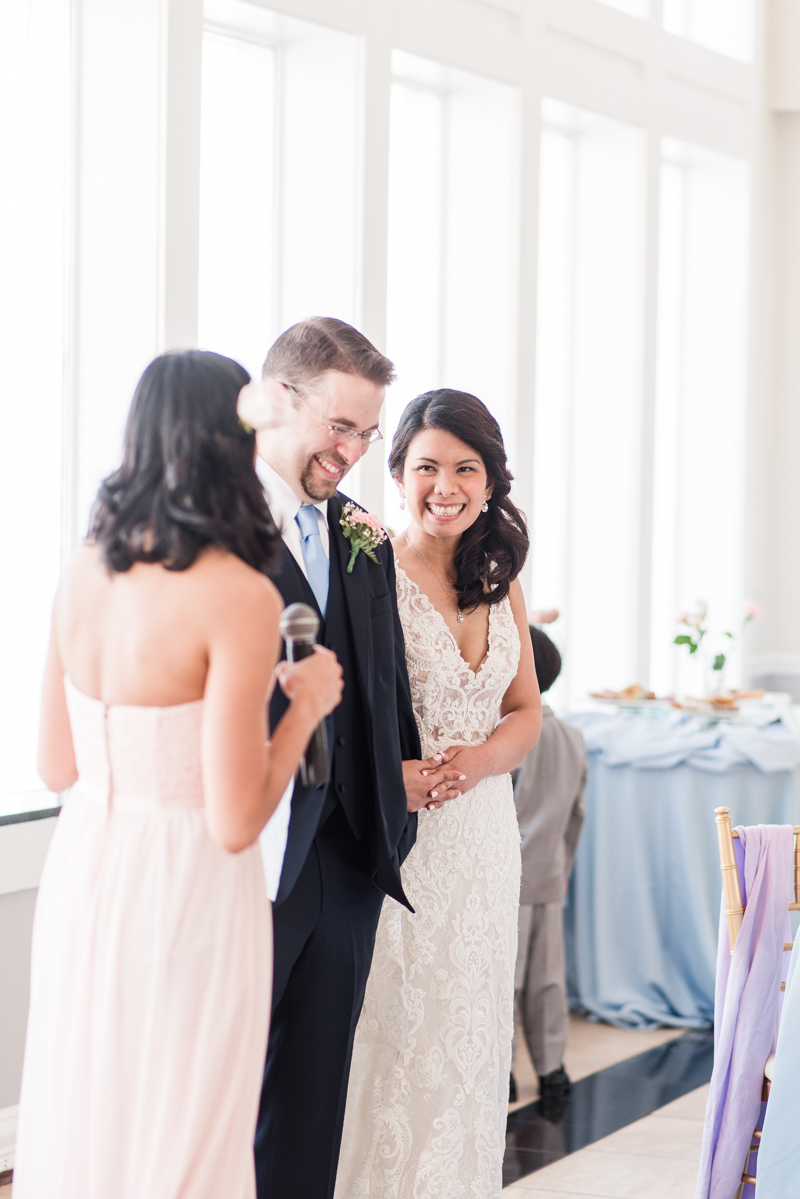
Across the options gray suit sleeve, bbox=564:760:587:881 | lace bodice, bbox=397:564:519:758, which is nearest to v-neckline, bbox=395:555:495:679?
lace bodice, bbox=397:564:519:758

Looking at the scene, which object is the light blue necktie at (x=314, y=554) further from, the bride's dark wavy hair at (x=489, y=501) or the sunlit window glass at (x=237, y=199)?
the sunlit window glass at (x=237, y=199)

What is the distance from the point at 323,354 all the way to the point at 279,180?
2.85 meters

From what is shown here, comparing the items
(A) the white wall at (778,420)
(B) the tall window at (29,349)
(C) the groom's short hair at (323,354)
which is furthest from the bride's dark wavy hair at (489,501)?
(A) the white wall at (778,420)

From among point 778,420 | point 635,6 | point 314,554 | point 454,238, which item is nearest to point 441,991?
point 314,554

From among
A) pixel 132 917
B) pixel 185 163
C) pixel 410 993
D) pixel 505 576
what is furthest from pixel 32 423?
pixel 132 917

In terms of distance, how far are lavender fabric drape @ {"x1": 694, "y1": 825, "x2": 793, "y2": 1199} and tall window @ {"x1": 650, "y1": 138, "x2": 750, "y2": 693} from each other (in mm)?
4757

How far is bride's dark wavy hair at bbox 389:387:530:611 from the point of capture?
2.77 m

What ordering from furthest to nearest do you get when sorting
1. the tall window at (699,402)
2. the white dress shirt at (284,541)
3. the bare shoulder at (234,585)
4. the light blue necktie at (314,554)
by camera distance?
the tall window at (699,402)
the light blue necktie at (314,554)
the white dress shirt at (284,541)
the bare shoulder at (234,585)

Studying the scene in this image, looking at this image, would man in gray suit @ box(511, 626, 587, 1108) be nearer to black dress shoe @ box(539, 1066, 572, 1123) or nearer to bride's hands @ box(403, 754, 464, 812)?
black dress shoe @ box(539, 1066, 572, 1123)

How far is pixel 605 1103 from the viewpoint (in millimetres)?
4172

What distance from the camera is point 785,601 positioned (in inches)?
324

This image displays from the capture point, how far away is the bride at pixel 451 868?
2.65 metres

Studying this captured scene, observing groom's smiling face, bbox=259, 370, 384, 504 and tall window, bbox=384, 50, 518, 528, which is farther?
tall window, bbox=384, 50, 518, 528

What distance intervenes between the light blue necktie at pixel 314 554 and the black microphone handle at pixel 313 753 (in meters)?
0.48
